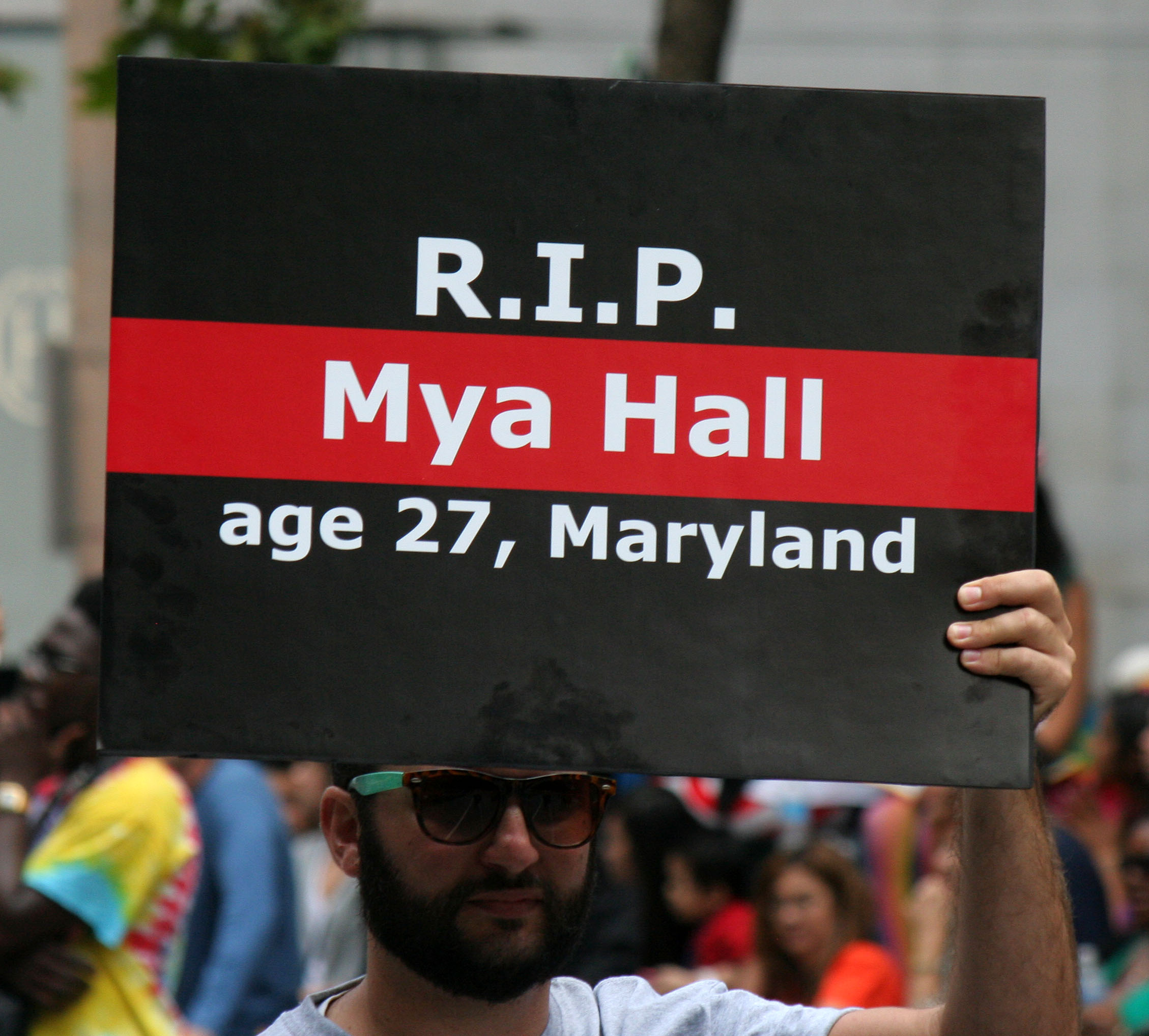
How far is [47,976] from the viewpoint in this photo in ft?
13.0

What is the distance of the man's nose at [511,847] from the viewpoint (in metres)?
2.09

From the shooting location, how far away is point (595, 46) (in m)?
11.4

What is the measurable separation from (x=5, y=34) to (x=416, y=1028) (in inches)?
436

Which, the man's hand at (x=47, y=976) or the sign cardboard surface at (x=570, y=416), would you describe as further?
the man's hand at (x=47, y=976)

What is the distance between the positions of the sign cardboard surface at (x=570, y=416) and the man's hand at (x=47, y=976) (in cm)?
229

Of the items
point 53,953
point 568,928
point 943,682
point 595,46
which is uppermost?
point 595,46

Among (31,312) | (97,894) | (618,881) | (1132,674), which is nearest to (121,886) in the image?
(97,894)

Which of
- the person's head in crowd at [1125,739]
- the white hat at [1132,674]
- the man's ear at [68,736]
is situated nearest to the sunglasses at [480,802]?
the man's ear at [68,736]

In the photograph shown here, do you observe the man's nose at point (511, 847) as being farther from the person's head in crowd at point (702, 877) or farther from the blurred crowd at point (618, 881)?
the person's head in crowd at point (702, 877)

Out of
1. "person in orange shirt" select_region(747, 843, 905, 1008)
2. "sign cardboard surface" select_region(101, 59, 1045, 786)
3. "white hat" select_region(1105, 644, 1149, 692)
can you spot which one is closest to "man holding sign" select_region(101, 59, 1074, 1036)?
"sign cardboard surface" select_region(101, 59, 1045, 786)

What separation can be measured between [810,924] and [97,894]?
2.41 meters

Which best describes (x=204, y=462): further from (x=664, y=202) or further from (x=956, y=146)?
(x=956, y=146)

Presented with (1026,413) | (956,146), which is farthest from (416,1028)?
(956,146)

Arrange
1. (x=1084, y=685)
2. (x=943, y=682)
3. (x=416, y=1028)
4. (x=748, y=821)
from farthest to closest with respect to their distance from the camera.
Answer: (x=748, y=821), (x=1084, y=685), (x=416, y=1028), (x=943, y=682)
